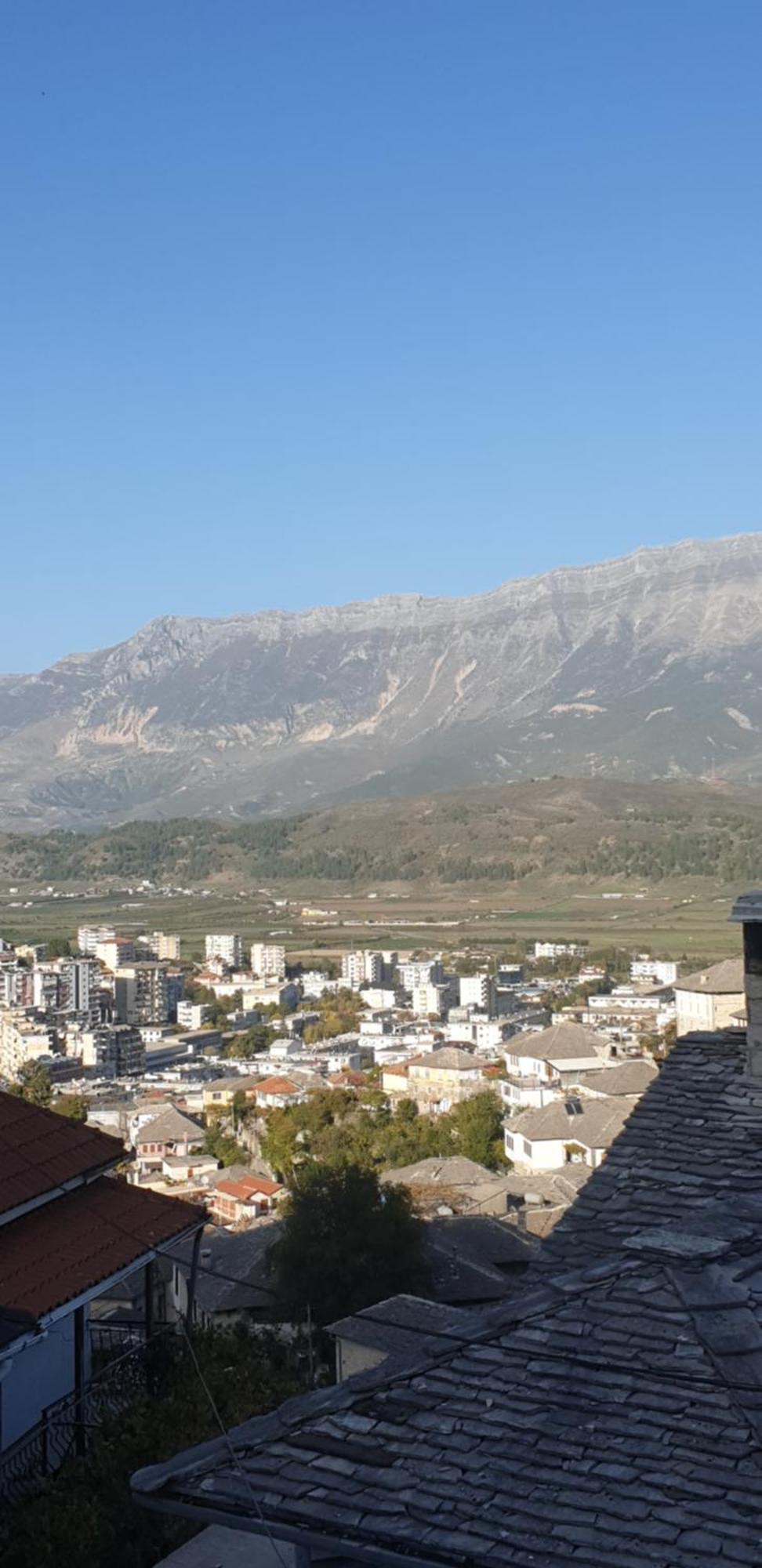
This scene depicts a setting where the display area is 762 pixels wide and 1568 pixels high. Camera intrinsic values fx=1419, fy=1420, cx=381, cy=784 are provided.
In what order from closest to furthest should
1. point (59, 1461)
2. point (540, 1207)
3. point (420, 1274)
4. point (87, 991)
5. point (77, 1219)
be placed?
point (59, 1461) < point (77, 1219) < point (420, 1274) < point (540, 1207) < point (87, 991)

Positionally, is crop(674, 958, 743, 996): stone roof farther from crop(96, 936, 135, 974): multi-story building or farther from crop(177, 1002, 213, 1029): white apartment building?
crop(96, 936, 135, 974): multi-story building

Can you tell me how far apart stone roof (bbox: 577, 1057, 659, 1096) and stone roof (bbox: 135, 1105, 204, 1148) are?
40.4ft

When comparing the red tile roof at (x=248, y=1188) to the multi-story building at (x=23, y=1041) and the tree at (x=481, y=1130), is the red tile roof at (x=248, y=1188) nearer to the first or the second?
the tree at (x=481, y=1130)

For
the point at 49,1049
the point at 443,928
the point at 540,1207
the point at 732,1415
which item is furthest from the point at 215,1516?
the point at 443,928

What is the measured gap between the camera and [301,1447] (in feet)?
10.1

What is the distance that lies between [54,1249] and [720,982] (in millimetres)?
32063

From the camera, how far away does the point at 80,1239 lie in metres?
6.02

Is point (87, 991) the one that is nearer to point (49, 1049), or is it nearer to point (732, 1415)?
point (49, 1049)

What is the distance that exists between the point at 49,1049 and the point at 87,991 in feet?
55.2

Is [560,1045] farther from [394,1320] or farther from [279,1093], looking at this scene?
[394,1320]

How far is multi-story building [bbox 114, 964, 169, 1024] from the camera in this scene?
88.1m

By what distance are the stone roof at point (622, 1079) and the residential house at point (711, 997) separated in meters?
2.94

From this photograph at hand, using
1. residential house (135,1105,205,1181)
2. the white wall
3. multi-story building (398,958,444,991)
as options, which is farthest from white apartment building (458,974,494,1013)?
the white wall

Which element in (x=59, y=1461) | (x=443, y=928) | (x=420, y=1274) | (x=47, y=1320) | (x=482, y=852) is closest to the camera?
(x=47, y=1320)
